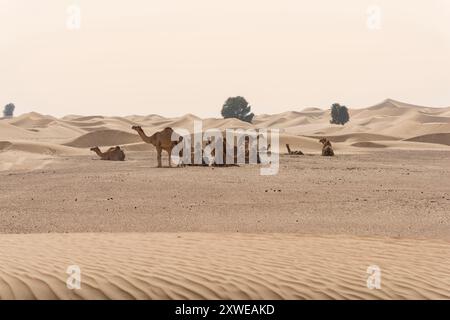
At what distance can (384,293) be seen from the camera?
6020 mm

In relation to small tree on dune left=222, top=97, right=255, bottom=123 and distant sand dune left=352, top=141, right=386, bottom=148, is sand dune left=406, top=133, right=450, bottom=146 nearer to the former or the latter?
distant sand dune left=352, top=141, right=386, bottom=148

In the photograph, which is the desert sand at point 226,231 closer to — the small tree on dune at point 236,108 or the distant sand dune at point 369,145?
the distant sand dune at point 369,145

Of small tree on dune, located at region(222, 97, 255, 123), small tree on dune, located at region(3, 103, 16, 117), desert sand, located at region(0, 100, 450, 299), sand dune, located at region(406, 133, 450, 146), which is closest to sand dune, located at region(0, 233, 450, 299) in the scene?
desert sand, located at region(0, 100, 450, 299)

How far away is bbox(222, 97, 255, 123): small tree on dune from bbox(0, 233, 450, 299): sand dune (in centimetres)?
7680

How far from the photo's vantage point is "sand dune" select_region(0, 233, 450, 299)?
583 cm

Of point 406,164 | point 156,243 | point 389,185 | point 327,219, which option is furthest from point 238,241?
point 406,164

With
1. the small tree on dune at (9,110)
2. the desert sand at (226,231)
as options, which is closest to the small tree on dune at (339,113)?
the desert sand at (226,231)

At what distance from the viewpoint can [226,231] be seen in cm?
1146

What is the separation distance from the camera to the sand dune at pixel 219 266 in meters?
5.83

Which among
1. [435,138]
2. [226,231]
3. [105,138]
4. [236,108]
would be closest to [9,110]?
[236,108]

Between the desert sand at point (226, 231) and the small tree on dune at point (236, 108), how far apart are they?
5989 cm

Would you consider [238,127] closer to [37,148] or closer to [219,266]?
[37,148]
